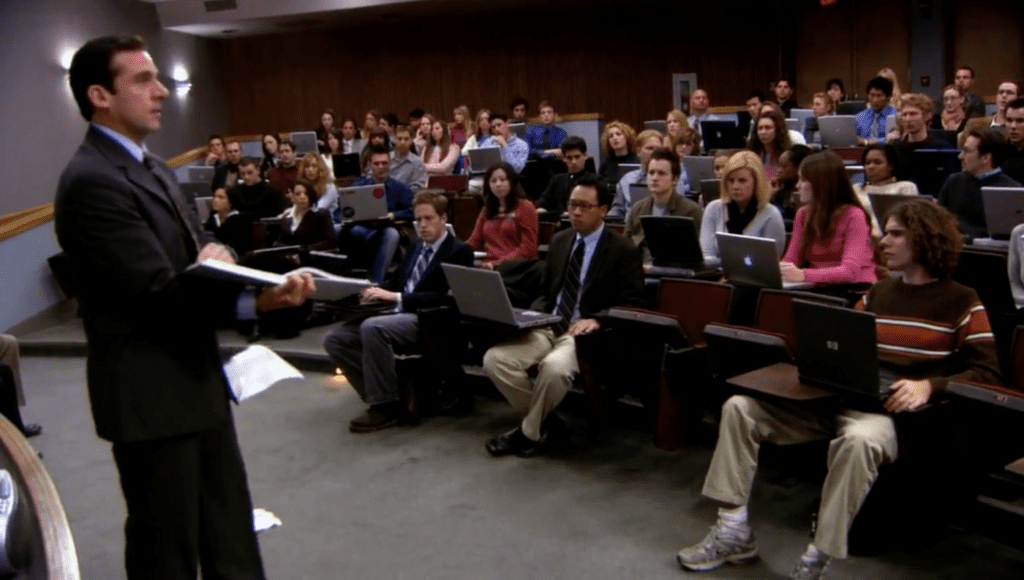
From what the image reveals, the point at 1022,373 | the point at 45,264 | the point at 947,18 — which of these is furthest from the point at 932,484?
the point at 947,18

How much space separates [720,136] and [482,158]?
A: 1.81 meters

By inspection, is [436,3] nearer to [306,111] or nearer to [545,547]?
[306,111]

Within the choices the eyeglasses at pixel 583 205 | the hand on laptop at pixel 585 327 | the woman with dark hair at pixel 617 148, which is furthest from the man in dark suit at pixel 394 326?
the woman with dark hair at pixel 617 148

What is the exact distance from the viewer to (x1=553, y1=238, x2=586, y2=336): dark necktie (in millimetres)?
4133

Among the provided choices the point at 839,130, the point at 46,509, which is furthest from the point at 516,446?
the point at 839,130

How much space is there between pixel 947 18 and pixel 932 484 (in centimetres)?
953

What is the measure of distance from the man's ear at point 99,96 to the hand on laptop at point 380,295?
268 centimetres

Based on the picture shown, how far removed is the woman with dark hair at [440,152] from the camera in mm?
8625

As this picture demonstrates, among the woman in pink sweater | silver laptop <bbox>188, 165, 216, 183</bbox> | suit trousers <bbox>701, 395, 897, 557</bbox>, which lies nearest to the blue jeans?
the woman in pink sweater

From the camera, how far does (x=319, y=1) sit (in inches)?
471

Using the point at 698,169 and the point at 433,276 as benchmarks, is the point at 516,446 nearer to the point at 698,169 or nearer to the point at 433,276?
the point at 433,276

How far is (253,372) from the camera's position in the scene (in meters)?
2.01

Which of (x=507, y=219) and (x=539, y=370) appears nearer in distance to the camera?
(x=539, y=370)

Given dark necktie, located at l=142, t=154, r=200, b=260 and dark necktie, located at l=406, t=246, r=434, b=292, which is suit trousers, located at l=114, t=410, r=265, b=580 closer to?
dark necktie, located at l=142, t=154, r=200, b=260
